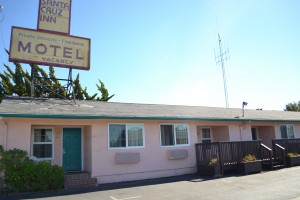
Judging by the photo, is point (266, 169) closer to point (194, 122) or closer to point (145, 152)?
point (194, 122)

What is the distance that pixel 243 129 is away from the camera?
17.2m

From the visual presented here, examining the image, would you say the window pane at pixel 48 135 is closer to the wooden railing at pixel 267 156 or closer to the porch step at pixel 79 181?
the porch step at pixel 79 181

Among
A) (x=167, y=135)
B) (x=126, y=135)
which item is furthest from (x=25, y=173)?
(x=167, y=135)

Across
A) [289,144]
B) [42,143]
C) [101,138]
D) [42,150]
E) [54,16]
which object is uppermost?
[54,16]

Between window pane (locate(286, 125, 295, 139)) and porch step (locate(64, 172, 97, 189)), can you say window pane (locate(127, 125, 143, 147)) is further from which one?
window pane (locate(286, 125, 295, 139))

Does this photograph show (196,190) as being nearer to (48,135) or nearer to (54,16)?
(48,135)

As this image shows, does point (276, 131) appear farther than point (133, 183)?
Yes

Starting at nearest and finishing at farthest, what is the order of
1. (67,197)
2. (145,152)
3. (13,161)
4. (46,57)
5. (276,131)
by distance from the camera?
1. (67,197)
2. (13,161)
3. (145,152)
4. (46,57)
5. (276,131)

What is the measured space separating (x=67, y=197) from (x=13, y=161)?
8.37 feet

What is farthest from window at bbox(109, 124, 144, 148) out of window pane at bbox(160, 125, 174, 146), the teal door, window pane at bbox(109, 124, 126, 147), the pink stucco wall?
the teal door

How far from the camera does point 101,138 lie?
40.7ft

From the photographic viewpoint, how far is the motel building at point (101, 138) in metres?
10.9

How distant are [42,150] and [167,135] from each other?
5993mm

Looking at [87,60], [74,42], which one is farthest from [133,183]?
[74,42]
